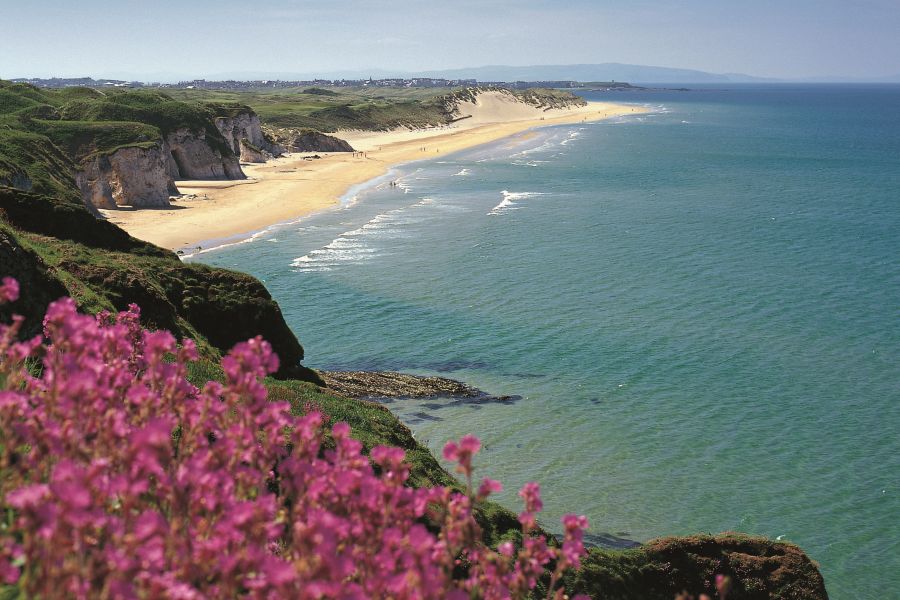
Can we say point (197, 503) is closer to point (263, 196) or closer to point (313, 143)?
point (263, 196)

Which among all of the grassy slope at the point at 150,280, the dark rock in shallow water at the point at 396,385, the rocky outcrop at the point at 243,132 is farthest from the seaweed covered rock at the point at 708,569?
the rocky outcrop at the point at 243,132

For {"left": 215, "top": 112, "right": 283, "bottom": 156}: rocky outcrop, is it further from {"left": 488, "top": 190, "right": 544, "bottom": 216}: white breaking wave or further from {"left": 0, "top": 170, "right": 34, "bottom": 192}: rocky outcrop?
{"left": 0, "top": 170, "right": 34, "bottom": 192}: rocky outcrop

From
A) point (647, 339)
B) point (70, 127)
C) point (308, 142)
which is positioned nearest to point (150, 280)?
point (647, 339)

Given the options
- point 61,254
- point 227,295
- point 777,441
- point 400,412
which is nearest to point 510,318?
point 400,412

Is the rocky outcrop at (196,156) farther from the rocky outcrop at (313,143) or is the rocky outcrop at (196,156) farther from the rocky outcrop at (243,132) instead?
the rocky outcrop at (313,143)

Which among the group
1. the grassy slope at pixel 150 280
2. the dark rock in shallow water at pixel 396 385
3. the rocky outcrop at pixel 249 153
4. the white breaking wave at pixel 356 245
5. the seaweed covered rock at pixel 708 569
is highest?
the grassy slope at pixel 150 280

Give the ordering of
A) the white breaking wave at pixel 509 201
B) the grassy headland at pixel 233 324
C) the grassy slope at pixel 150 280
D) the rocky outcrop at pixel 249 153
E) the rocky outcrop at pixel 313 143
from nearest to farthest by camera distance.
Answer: the grassy headland at pixel 233 324, the grassy slope at pixel 150 280, the white breaking wave at pixel 509 201, the rocky outcrop at pixel 249 153, the rocky outcrop at pixel 313 143

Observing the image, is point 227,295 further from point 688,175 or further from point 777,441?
point 688,175
